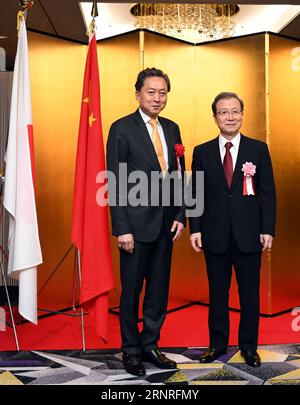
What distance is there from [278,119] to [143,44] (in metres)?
1.32

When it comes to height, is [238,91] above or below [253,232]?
above

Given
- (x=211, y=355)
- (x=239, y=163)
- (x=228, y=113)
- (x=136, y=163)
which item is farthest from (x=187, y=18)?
(x=211, y=355)

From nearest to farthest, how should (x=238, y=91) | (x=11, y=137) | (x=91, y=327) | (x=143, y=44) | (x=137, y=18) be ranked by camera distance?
1. (x=11, y=137)
2. (x=91, y=327)
3. (x=143, y=44)
4. (x=238, y=91)
5. (x=137, y=18)

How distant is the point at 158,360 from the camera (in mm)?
2842

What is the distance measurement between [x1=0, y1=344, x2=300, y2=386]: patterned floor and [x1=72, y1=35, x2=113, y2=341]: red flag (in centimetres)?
24

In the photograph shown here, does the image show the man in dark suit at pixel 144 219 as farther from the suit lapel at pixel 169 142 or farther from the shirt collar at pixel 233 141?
the shirt collar at pixel 233 141

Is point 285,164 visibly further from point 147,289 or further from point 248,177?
Answer: point 147,289

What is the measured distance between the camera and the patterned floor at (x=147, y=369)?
2.66 meters

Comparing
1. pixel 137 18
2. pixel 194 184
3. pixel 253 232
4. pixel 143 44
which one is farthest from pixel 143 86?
pixel 137 18

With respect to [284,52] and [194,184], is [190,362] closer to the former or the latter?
[194,184]

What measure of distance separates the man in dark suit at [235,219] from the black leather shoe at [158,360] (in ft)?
0.76

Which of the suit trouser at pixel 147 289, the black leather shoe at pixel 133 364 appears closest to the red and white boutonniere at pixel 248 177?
the suit trouser at pixel 147 289
